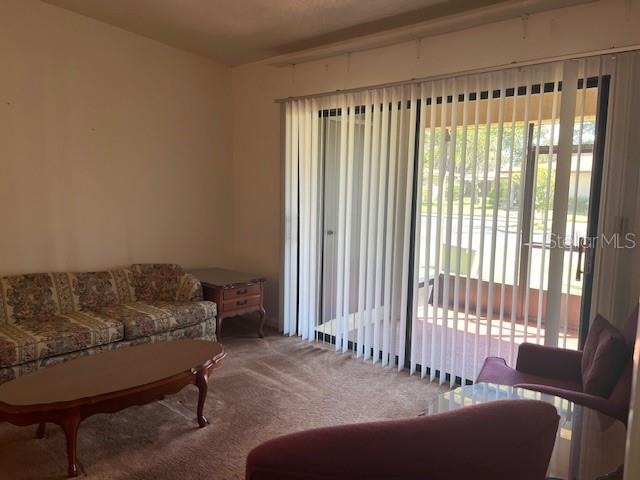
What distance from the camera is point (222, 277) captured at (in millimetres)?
4359

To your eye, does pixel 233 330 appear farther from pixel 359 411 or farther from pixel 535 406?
pixel 535 406

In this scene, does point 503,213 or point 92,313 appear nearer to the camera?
point 503,213

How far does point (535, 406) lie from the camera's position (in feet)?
3.43

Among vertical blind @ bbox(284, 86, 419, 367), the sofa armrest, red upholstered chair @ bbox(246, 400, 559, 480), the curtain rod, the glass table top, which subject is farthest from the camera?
the sofa armrest

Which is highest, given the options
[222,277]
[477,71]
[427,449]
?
[477,71]

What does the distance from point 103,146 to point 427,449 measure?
12.5 ft

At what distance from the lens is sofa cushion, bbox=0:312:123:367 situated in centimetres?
278

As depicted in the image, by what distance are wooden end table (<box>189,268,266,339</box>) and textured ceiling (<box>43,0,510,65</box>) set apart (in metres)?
2.16

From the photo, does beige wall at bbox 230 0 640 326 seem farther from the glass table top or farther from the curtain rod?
the glass table top

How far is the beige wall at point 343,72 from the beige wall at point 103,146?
9.4 inches

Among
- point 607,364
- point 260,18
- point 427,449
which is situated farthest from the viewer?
point 260,18

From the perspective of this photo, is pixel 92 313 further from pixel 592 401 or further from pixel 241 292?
pixel 592 401

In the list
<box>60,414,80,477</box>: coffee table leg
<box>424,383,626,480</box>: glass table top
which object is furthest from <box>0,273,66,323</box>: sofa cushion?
<box>424,383,626,480</box>: glass table top

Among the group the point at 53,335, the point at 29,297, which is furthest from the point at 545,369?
the point at 29,297
